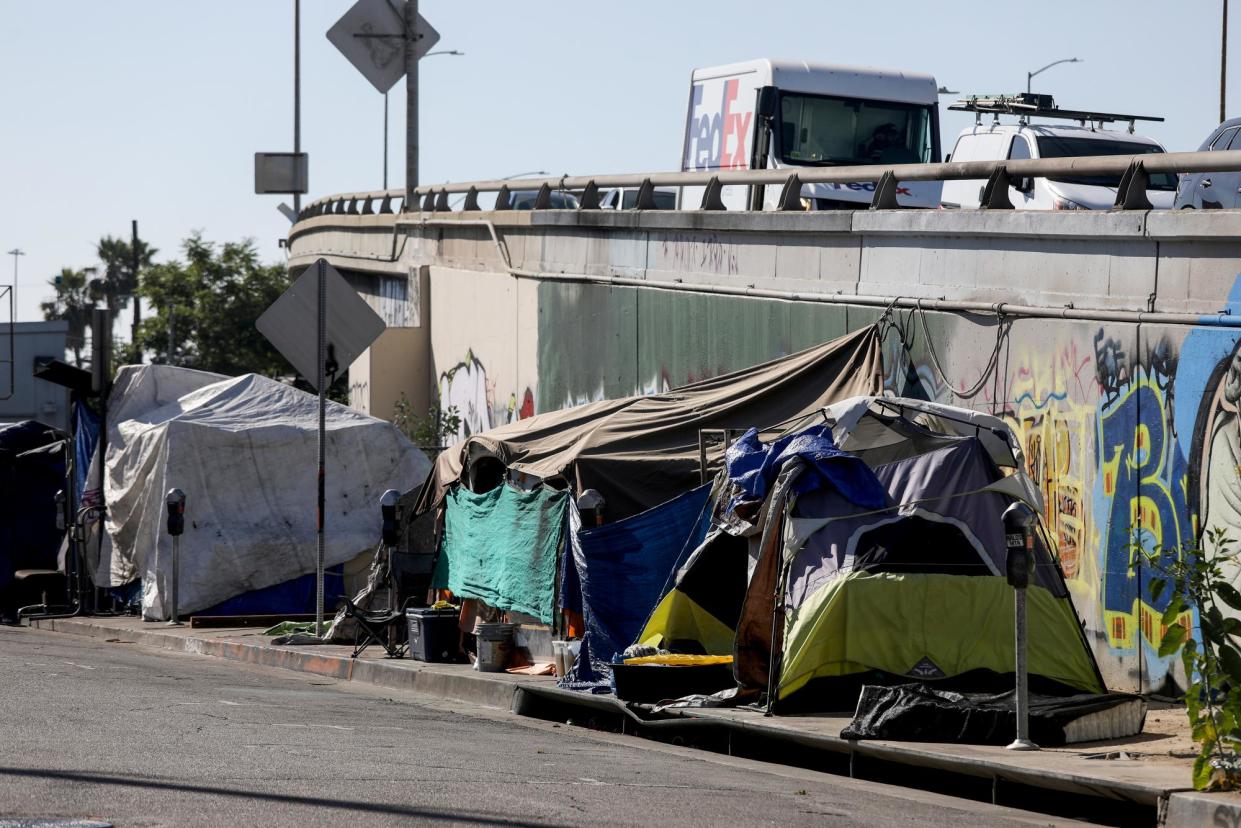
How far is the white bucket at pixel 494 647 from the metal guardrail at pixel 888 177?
18.3 ft

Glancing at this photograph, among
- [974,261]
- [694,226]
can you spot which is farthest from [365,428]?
[974,261]

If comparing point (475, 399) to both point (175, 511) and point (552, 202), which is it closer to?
point (552, 202)

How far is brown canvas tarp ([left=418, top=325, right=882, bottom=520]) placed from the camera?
1498 centimetres

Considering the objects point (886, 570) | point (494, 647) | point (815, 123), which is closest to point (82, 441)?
point (494, 647)

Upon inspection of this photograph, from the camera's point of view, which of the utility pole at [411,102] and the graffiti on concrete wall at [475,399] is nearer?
the graffiti on concrete wall at [475,399]

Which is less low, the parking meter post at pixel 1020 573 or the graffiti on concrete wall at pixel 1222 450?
the graffiti on concrete wall at pixel 1222 450

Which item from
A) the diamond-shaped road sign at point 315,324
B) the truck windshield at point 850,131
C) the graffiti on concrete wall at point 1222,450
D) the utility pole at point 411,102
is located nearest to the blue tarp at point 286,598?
the diamond-shaped road sign at point 315,324

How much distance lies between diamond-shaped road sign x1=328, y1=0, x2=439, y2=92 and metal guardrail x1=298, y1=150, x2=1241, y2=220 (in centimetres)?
231

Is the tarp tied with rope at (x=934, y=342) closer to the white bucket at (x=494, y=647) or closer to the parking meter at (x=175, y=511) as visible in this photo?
the white bucket at (x=494, y=647)

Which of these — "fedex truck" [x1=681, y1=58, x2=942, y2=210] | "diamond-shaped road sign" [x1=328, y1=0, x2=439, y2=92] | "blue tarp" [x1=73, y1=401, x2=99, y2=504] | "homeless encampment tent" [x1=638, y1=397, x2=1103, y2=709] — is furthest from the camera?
"diamond-shaped road sign" [x1=328, y1=0, x2=439, y2=92]

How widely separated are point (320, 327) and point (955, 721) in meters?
8.56

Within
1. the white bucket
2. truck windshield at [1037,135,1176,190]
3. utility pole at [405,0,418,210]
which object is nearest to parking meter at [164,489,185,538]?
the white bucket

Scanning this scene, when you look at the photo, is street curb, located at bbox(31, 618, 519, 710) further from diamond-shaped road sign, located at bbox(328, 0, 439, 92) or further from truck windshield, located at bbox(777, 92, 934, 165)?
diamond-shaped road sign, located at bbox(328, 0, 439, 92)

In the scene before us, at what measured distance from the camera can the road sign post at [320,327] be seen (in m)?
17.1
